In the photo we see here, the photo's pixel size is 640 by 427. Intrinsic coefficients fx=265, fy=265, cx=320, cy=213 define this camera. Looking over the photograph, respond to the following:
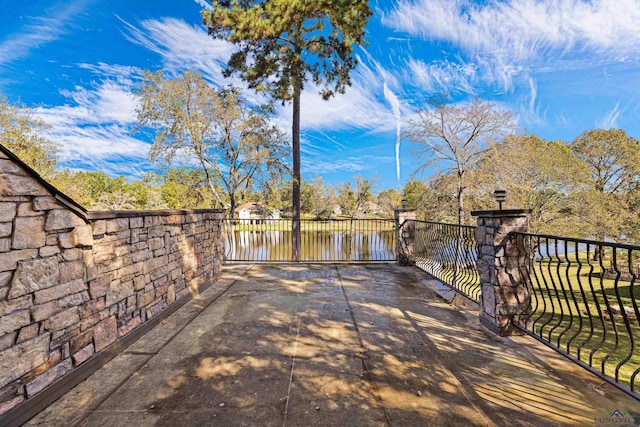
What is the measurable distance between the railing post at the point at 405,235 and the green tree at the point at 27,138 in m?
13.6

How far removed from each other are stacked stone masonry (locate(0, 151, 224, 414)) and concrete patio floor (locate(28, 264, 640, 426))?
0.83 ft

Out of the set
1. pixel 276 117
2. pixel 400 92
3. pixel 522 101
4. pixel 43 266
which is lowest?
pixel 43 266

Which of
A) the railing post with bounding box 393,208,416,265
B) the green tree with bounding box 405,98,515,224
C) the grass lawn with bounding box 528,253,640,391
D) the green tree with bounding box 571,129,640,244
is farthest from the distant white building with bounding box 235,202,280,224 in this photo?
the green tree with bounding box 571,129,640,244

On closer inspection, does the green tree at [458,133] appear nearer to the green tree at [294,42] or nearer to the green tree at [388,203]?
the green tree at [294,42]

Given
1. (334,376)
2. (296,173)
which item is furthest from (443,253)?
(296,173)

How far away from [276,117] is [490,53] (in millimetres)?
11695

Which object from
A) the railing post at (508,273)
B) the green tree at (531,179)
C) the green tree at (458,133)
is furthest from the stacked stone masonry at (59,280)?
the green tree at (531,179)

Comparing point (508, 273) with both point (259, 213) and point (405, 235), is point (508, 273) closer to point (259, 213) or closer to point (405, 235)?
point (405, 235)

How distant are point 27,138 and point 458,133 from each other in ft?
59.3

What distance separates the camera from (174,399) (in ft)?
5.58

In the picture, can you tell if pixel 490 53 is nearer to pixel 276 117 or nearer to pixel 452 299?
pixel 276 117

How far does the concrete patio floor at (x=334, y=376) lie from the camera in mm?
1555

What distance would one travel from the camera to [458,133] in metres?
11.1

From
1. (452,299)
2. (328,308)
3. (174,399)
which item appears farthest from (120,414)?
(452,299)
